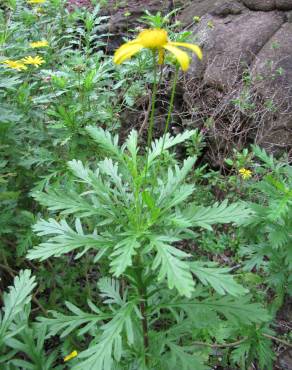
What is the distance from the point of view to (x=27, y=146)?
2795mm

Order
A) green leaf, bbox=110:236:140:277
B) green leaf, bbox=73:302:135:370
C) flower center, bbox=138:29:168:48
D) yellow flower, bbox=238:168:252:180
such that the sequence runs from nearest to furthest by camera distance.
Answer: flower center, bbox=138:29:168:48, green leaf, bbox=110:236:140:277, green leaf, bbox=73:302:135:370, yellow flower, bbox=238:168:252:180

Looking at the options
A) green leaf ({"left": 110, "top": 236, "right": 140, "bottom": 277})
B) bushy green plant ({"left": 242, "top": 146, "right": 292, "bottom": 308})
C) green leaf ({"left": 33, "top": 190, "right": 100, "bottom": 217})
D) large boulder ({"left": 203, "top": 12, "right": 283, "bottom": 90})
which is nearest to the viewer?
green leaf ({"left": 110, "top": 236, "right": 140, "bottom": 277})

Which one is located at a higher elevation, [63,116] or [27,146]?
[63,116]

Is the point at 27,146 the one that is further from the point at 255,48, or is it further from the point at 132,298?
the point at 255,48

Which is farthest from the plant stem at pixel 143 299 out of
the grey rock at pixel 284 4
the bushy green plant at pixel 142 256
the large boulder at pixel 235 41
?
the grey rock at pixel 284 4

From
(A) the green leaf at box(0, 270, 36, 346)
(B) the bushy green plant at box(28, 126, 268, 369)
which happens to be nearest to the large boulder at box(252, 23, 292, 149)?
(B) the bushy green plant at box(28, 126, 268, 369)

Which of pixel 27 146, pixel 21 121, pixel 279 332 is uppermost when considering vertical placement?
pixel 21 121

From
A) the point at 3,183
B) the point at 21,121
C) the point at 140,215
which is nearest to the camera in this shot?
the point at 140,215

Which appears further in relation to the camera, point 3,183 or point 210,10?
point 210,10

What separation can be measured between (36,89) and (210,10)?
3519mm

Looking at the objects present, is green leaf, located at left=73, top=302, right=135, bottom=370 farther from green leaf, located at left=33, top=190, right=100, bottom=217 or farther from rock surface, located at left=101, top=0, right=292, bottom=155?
rock surface, located at left=101, top=0, right=292, bottom=155

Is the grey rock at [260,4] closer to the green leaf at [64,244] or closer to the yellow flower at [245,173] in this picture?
the yellow flower at [245,173]

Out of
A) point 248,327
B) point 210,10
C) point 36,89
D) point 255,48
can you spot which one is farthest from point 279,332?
point 210,10

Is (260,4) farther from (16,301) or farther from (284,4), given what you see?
(16,301)
